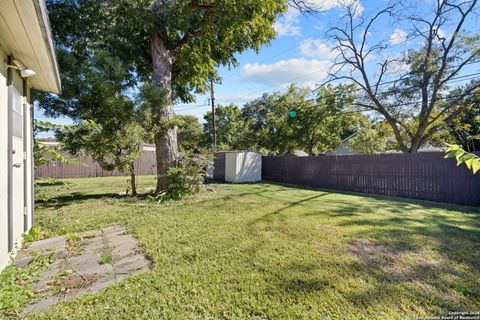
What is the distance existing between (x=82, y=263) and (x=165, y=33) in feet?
20.6

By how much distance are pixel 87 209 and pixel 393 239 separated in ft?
19.3

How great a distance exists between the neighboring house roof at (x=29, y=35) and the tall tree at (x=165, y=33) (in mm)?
3166

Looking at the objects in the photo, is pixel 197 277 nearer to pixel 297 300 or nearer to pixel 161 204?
pixel 297 300

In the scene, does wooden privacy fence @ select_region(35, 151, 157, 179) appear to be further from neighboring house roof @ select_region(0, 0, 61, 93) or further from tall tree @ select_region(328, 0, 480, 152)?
tall tree @ select_region(328, 0, 480, 152)

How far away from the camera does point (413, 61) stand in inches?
407

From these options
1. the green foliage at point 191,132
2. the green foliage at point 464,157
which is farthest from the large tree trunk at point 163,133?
the green foliage at point 191,132

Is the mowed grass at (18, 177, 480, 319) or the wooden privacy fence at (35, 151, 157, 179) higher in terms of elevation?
the wooden privacy fence at (35, 151, 157, 179)

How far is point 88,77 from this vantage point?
5359 millimetres

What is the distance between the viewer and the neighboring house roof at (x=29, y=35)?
6.19ft

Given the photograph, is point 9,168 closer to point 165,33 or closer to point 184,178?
point 184,178

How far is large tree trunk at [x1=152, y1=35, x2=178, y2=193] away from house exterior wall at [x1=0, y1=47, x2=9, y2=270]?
3967 millimetres

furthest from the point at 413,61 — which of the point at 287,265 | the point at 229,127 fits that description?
the point at 229,127

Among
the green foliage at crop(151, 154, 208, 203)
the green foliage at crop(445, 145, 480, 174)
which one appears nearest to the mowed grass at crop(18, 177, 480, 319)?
the green foliage at crop(445, 145, 480, 174)

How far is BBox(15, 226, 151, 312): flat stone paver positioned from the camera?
204 cm
